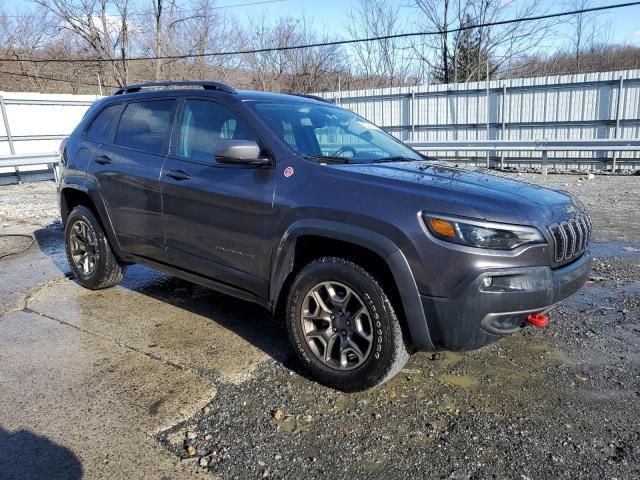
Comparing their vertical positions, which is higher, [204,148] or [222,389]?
[204,148]

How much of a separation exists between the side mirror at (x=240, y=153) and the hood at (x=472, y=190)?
51 centimetres

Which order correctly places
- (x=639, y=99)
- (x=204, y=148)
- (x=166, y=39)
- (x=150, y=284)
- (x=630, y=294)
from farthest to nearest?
(x=166, y=39)
(x=639, y=99)
(x=150, y=284)
(x=630, y=294)
(x=204, y=148)

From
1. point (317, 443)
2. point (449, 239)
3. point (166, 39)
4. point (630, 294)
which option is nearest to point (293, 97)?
point (449, 239)

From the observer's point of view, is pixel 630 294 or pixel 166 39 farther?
pixel 166 39

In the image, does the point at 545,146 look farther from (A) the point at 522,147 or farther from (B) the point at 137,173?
(B) the point at 137,173

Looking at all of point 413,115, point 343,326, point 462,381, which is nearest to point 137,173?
point 343,326

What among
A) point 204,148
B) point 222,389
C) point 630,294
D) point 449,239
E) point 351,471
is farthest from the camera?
point 630,294

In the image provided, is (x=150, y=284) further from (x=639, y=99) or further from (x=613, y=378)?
(x=639, y=99)

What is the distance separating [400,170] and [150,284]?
10.4 feet

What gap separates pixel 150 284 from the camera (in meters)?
5.32

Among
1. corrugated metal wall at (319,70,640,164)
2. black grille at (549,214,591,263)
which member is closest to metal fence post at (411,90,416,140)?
corrugated metal wall at (319,70,640,164)

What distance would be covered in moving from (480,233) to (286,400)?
4.92 feet

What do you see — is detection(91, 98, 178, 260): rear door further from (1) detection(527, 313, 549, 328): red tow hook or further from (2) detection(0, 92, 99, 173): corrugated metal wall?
(2) detection(0, 92, 99, 173): corrugated metal wall

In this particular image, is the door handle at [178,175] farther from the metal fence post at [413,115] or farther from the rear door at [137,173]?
the metal fence post at [413,115]
